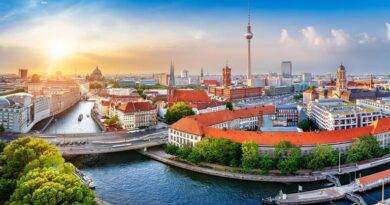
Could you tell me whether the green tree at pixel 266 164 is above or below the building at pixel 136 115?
below

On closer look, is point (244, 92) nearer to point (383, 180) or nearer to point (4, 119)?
point (4, 119)

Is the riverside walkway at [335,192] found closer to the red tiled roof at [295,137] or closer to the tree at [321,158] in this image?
the tree at [321,158]

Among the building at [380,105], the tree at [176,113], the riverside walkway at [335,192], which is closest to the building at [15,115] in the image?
the tree at [176,113]

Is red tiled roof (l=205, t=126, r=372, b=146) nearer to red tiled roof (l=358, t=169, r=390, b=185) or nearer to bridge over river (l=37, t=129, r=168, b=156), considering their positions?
red tiled roof (l=358, t=169, r=390, b=185)

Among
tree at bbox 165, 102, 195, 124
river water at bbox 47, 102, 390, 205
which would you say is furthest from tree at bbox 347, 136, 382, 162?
tree at bbox 165, 102, 195, 124

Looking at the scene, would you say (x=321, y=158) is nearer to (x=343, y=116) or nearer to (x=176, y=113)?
(x=343, y=116)
